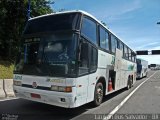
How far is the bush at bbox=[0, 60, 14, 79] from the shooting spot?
2030 centimetres

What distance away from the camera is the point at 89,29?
9219 millimetres

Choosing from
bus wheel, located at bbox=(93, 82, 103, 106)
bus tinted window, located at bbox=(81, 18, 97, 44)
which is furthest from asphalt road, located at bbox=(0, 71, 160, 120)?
bus tinted window, located at bbox=(81, 18, 97, 44)

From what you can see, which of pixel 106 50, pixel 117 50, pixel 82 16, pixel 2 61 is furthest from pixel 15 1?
pixel 82 16

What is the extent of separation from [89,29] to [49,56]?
186 centimetres

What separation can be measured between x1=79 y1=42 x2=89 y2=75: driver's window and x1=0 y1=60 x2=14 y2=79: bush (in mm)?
12366

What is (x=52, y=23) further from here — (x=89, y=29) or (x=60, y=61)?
(x=60, y=61)

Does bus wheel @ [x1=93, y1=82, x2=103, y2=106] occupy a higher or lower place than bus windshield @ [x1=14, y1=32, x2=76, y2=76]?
lower

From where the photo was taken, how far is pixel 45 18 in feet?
29.7

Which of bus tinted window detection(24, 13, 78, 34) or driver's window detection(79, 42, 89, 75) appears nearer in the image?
driver's window detection(79, 42, 89, 75)

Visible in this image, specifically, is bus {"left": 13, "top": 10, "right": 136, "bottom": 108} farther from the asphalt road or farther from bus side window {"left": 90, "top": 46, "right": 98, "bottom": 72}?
the asphalt road

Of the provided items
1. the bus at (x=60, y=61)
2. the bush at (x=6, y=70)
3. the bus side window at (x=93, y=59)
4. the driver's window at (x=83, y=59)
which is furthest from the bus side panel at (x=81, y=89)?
the bush at (x=6, y=70)

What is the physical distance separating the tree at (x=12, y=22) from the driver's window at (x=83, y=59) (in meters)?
17.6

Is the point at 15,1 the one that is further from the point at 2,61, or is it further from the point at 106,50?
the point at 106,50

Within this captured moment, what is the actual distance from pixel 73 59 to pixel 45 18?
2.05 m
